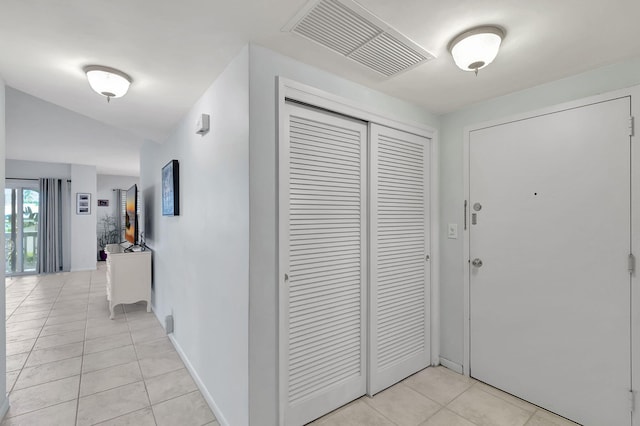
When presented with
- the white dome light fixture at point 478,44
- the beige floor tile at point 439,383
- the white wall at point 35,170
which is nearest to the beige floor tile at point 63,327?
the beige floor tile at point 439,383

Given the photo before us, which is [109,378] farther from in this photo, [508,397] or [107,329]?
[508,397]

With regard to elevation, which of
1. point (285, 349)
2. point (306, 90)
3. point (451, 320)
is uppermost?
point (306, 90)

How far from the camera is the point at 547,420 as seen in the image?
6.34 ft

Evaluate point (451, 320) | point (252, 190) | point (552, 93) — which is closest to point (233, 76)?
point (252, 190)

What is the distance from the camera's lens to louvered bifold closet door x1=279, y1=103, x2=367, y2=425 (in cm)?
176

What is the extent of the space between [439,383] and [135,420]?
7.19 ft

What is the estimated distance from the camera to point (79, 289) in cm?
521

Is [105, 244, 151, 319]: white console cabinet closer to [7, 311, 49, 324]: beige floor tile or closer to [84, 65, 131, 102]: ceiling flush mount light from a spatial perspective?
[7, 311, 49, 324]: beige floor tile

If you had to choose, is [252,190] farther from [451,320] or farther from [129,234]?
[129,234]

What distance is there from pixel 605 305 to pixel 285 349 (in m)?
1.98

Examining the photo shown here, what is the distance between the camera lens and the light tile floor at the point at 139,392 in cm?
192

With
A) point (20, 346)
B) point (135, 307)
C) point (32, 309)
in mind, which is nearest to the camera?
point (20, 346)

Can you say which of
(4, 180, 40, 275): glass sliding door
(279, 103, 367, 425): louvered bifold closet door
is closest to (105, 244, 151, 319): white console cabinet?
(279, 103, 367, 425): louvered bifold closet door

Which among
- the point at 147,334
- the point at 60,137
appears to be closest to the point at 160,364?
the point at 147,334
